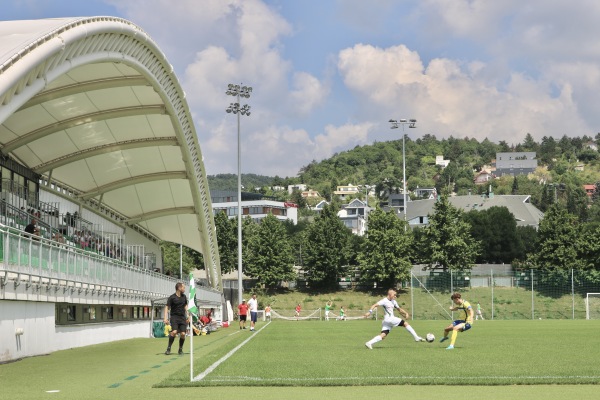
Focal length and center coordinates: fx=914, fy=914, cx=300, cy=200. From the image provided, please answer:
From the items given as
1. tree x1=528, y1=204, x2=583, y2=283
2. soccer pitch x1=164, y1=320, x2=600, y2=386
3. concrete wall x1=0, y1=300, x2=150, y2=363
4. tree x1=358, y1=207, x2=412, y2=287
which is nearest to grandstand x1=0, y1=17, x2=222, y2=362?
concrete wall x1=0, y1=300, x2=150, y2=363

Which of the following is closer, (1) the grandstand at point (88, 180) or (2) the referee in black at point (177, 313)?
(2) the referee in black at point (177, 313)

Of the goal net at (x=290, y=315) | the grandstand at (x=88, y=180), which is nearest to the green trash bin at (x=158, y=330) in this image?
the grandstand at (x=88, y=180)

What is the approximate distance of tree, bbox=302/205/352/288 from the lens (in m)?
99.3

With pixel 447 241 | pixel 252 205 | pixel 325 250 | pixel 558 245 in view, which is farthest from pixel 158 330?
pixel 252 205

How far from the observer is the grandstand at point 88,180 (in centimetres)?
2367

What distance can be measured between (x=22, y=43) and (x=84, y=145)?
21.8 meters

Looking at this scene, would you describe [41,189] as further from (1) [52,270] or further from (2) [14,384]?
(2) [14,384]

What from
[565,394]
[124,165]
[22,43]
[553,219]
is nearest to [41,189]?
[124,165]

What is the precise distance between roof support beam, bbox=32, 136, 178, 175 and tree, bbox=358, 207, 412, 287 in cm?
4700

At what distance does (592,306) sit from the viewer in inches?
2808

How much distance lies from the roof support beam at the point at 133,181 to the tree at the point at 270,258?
45050 mm

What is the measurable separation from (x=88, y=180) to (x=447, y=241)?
5194 centimetres

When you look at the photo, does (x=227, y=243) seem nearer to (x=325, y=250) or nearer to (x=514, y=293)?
(x=325, y=250)

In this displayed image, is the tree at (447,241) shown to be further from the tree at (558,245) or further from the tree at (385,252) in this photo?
the tree at (558,245)
